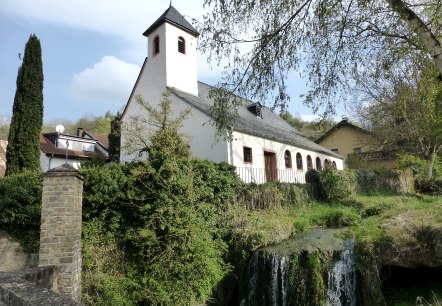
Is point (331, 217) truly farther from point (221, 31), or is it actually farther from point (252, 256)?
point (221, 31)

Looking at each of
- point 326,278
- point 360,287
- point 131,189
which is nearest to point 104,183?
point 131,189

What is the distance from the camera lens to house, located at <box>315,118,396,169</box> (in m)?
28.8

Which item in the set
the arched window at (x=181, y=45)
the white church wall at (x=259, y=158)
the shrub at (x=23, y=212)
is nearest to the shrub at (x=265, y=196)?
the white church wall at (x=259, y=158)

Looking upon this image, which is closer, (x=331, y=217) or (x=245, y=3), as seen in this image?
(x=245, y=3)

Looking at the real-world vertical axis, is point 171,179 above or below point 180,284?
above

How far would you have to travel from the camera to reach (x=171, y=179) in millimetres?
9711

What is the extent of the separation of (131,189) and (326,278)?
5731 mm

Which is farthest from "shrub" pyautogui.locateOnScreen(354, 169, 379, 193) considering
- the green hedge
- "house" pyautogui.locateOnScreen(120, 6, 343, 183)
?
the green hedge

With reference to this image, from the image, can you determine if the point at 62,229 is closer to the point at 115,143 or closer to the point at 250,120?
the point at 250,120

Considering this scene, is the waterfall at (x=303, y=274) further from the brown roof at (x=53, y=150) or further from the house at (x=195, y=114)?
the brown roof at (x=53, y=150)

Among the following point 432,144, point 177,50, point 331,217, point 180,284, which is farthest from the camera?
point 432,144

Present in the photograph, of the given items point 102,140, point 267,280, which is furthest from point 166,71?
point 102,140

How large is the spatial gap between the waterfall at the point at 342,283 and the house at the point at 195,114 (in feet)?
27.8

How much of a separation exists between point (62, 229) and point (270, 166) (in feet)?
46.5
